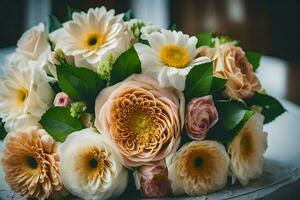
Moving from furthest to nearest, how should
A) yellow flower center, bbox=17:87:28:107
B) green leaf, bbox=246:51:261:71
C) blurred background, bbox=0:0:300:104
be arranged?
blurred background, bbox=0:0:300:104
green leaf, bbox=246:51:261:71
yellow flower center, bbox=17:87:28:107

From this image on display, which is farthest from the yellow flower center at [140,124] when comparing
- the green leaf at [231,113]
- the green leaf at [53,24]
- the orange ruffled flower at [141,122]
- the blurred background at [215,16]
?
the blurred background at [215,16]

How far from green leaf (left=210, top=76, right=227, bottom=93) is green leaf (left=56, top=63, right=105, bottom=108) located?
0.17 m

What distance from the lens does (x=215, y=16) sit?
329 centimetres

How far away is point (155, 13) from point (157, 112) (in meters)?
2.75

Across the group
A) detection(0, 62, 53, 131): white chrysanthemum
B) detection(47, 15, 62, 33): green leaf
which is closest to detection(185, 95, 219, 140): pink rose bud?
detection(0, 62, 53, 131): white chrysanthemum

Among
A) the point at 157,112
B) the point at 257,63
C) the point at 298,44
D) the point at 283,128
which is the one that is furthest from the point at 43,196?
the point at 298,44

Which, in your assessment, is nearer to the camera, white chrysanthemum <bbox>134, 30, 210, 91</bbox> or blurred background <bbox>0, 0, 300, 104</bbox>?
white chrysanthemum <bbox>134, 30, 210, 91</bbox>

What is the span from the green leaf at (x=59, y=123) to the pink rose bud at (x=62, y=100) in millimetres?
13

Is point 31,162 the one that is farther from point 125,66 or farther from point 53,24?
point 53,24

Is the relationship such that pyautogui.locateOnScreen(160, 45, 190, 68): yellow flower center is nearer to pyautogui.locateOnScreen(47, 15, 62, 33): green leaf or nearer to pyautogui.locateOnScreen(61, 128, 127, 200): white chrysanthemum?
pyautogui.locateOnScreen(61, 128, 127, 200): white chrysanthemum

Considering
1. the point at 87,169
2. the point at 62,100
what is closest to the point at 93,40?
the point at 62,100

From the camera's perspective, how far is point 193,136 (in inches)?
31.3

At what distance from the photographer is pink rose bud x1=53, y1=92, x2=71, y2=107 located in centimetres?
83

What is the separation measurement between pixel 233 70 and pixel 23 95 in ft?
1.11
